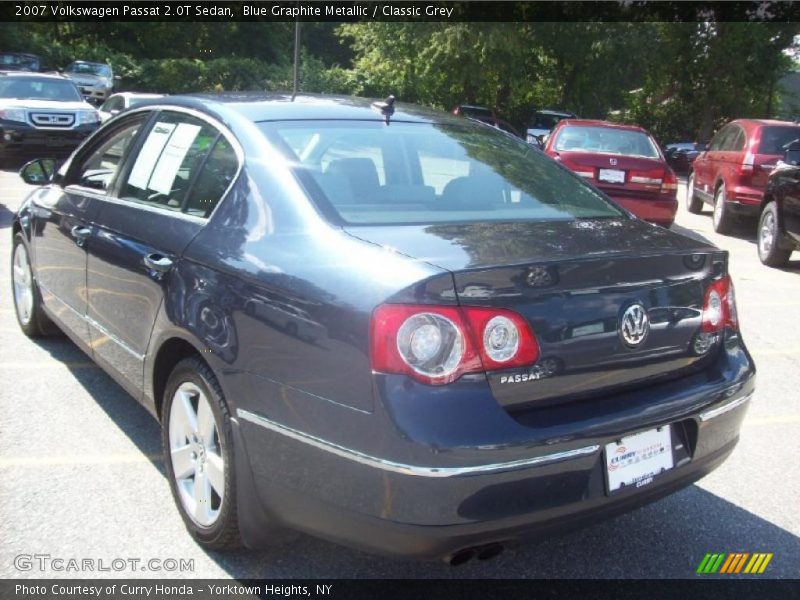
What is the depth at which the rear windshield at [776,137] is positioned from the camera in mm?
11586

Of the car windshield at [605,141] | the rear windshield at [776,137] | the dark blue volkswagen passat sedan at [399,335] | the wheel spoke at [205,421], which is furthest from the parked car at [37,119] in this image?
the wheel spoke at [205,421]

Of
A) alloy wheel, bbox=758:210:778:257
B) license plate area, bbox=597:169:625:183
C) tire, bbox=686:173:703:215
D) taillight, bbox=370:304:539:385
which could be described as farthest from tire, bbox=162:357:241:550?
tire, bbox=686:173:703:215

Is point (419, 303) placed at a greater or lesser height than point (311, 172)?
lesser

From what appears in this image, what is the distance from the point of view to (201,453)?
10.1 feet

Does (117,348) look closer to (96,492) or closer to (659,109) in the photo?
(96,492)

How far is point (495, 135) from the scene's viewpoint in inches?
159

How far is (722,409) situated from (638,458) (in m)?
0.47

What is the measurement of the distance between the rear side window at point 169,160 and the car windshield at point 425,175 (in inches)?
15.1

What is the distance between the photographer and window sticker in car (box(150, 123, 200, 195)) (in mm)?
3541

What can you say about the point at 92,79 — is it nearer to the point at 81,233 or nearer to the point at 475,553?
the point at 81,233

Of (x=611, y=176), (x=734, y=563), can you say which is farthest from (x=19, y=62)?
(x=734, y=563)

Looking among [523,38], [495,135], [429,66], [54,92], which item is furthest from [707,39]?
[495,135]

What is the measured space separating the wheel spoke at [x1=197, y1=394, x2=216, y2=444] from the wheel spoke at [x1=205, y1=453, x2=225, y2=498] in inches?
2.5

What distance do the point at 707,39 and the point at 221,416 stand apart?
117 ft
